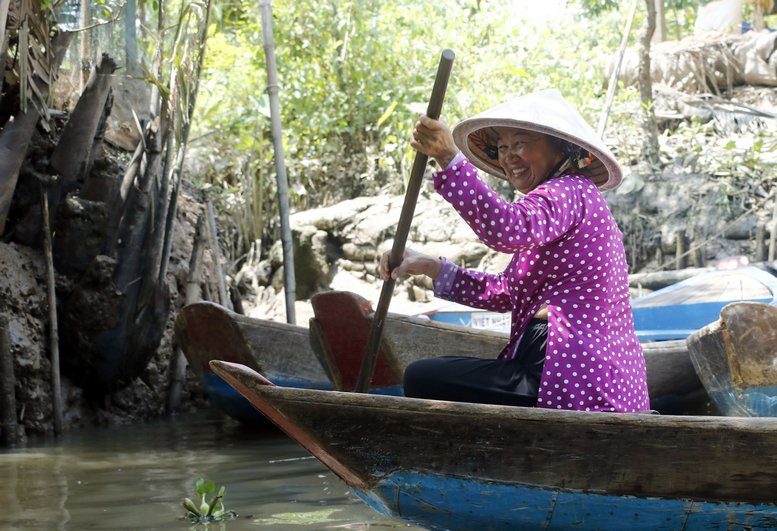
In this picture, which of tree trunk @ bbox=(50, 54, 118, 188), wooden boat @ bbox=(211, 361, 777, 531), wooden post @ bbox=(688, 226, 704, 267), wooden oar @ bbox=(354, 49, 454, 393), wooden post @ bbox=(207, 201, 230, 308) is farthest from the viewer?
wooden post @ bbox=(688, 226, 704, 267)

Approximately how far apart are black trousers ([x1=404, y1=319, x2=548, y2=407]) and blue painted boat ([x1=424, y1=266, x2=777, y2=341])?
375 centimetres

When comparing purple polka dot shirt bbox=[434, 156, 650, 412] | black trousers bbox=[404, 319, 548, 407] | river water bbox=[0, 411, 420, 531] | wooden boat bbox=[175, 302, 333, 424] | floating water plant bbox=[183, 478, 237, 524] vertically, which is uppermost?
purple polka dot shirt bbox=[434, 156, 650, 412]

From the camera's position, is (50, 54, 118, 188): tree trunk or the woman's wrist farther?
(50, 54, 118, 188): tree trunk

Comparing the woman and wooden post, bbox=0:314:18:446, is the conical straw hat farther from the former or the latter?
wooden post, bbox=0:314:18:446

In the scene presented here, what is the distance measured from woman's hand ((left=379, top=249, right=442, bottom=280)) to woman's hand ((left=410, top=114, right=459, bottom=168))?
1.72 ft

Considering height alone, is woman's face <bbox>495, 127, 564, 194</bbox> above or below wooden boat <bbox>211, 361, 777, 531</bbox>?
above

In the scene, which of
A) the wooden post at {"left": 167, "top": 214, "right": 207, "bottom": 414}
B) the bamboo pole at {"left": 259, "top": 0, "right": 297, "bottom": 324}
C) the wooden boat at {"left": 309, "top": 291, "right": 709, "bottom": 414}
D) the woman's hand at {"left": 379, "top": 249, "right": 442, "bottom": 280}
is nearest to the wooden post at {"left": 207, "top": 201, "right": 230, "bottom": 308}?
the wooden post at {"left": 167, "top": 214, "right": 207, "bottom": 414}

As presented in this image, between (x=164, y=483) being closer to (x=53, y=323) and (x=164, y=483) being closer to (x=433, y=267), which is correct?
(x=433, y=267)

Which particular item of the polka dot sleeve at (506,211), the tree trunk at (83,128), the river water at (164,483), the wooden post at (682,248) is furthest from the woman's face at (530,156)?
the wooden post at (682,248)

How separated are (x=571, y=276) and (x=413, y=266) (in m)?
0.56

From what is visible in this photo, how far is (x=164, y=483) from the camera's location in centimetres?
388

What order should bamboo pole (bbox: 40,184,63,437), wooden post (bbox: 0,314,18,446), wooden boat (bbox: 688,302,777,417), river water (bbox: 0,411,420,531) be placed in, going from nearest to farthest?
river water (bbox: 0,411,420,531) → wooden boat (bbox: 688,302,777,417) → wooden post (bbox: 0,314,18,446) → bamboo pole (bbox: 40,184,63,437)

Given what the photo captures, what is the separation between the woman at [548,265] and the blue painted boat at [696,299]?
3.74 metres

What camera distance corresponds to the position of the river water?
3.09m
